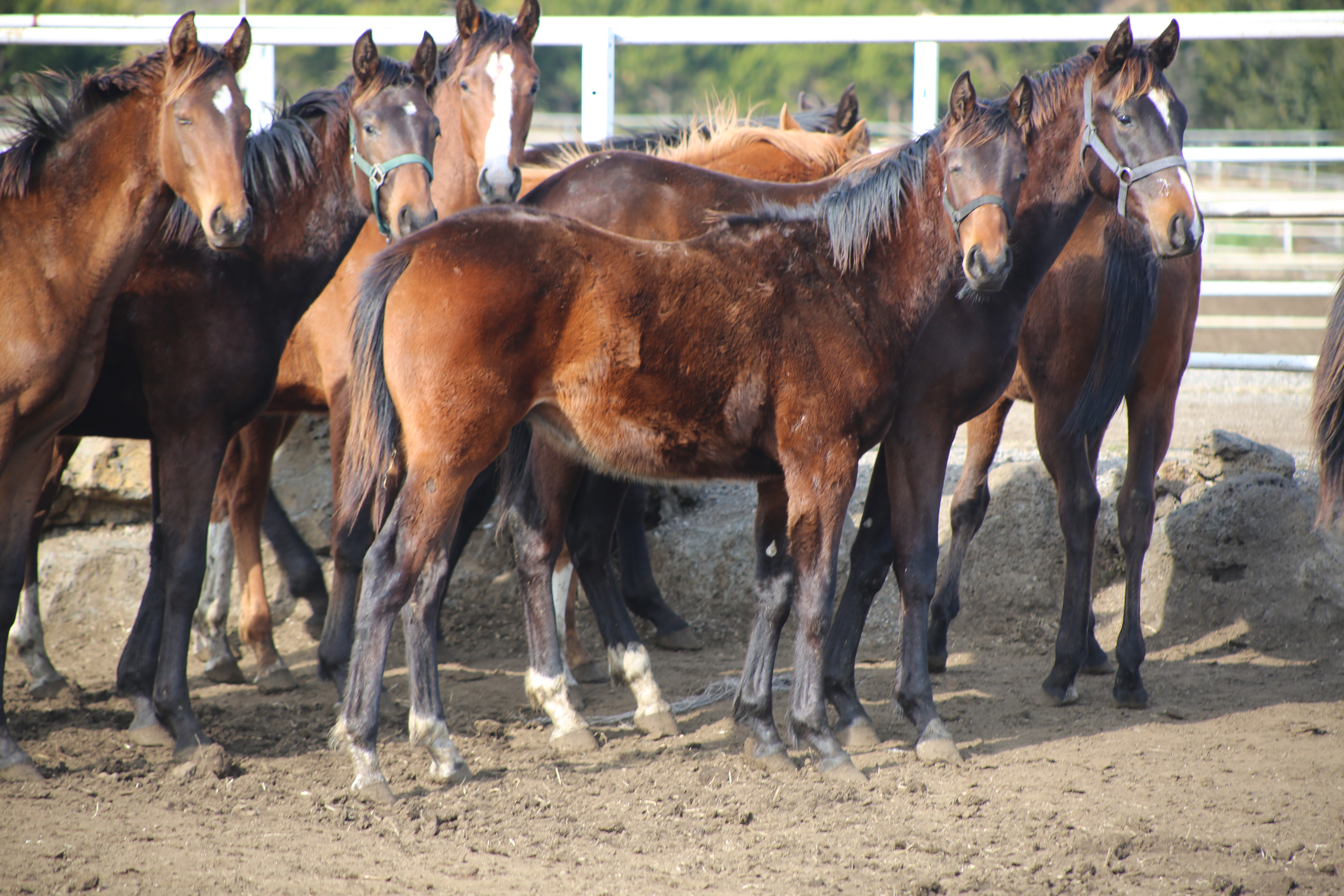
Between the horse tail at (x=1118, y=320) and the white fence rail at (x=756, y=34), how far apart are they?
170cm

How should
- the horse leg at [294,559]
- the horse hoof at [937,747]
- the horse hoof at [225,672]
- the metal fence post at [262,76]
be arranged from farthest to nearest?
1. the metal fence post at [262,76]
2. the horse leg at [294,559]
3. the horse hoof at [225,672]
4. the horse hoof at [937,747]

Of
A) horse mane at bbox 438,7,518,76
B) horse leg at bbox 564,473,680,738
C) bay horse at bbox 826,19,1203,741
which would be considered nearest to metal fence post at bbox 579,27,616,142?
horse mane at bbox 438,7,518,76

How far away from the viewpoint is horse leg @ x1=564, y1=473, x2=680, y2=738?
458 centimetres

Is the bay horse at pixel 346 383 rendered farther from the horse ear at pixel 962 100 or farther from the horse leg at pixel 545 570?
the horse ear at pixel 962 100

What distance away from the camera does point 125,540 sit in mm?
5898

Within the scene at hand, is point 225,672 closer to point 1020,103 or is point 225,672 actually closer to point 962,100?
point 962,100

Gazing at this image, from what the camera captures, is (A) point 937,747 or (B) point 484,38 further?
(B) point 484,38

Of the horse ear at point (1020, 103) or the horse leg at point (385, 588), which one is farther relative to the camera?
the horse ear at point (1020, 103)

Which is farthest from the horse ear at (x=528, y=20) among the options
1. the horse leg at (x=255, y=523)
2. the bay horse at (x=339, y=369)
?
the horse leg at (x=255, y=523)

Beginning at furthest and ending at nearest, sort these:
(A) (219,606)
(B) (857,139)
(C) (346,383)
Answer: (B) (857,139) < (A) (219,606) < (C) (346,383)

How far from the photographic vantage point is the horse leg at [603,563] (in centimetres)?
458

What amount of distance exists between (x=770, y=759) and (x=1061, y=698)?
146 centimetres

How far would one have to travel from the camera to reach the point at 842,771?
148 inches

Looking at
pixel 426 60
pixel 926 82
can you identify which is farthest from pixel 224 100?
pixel 926 82
